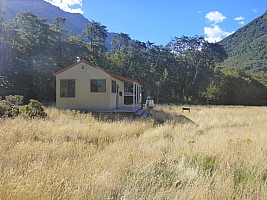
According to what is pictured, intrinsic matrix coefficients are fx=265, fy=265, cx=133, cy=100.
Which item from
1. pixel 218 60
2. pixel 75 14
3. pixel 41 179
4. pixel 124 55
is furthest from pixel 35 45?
pixel 75 14

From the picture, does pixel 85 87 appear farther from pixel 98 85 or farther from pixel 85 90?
pixel 98 85

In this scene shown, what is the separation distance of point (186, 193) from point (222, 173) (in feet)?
3.58

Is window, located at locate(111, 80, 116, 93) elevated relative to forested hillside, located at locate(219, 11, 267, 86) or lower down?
lower down

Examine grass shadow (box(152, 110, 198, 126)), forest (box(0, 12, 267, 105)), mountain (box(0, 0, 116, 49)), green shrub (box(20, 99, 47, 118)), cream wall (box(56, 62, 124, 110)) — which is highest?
mountain (box(0, 0, 116, 49))

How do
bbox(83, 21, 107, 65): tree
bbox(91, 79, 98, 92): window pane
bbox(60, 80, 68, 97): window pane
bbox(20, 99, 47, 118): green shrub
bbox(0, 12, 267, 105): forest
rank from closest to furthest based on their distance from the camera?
bbox(20, 99, 47, 118): green shrub
bbox(91, 79, 98, 92): window pane
bbox(60, 80, 68, 97): window pane
bbox(0, 12, 267, 105): forest
bbox(83, 21, 107, 65): tree

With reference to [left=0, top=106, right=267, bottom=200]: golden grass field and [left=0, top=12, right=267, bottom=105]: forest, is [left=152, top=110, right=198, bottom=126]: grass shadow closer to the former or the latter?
[left=0, top=106, right=267, bottom=200]: golden grass field

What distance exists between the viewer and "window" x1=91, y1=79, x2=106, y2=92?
51.9ft

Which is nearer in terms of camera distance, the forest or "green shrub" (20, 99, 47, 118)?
"green shrub" (20, 99, 47, 118)

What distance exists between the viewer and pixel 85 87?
16.1 m

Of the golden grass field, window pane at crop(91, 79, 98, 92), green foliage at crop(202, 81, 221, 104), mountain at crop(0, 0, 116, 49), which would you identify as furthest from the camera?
mountain at crop(0, 0, 116, 49)

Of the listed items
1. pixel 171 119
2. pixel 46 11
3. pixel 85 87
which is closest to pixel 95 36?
pixel 85 87

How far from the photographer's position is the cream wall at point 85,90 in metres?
15.8

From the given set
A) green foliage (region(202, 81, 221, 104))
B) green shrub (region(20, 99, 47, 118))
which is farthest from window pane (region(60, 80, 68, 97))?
green foliage (region(202, 81, 221, 104))

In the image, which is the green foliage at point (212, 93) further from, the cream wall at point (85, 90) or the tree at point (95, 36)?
the cream wall at point (85, 90)
